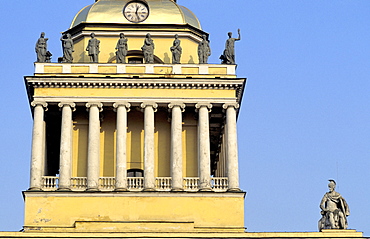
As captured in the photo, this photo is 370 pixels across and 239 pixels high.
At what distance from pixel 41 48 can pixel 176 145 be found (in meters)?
7.88

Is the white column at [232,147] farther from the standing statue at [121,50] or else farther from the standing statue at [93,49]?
the standing statue at [93,49]

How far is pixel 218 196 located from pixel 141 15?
10.4 metres

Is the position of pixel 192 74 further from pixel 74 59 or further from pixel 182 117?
pixel 74 59

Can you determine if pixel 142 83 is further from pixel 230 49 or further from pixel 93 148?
pixel 230 49

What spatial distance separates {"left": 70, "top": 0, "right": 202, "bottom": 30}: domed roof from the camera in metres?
55.2

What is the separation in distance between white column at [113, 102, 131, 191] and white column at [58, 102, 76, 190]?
2081 mm

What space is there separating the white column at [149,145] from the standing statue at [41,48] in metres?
5.25

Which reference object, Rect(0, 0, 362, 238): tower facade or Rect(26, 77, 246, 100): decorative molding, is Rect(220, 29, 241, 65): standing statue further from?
Rect(26, 77, 246, 100): decorative molding

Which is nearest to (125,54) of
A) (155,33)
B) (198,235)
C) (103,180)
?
(155,33)

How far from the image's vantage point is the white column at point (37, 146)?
1978 inches

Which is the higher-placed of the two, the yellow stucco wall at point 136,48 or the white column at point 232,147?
the yellow stucco wall at point 136,48

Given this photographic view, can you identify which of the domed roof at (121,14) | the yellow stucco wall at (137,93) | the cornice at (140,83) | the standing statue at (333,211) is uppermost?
the domed roof at (121,14)

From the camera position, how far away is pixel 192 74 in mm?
52625

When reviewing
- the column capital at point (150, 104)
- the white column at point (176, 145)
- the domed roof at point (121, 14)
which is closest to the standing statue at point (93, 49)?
the domed roof at point (121, 14)
